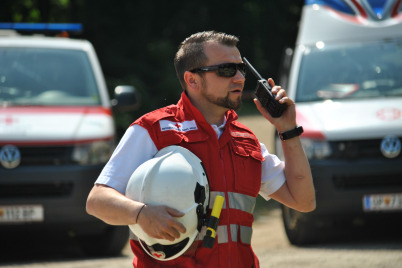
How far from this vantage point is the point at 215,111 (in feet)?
12.0

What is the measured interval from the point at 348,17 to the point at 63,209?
3.93 m

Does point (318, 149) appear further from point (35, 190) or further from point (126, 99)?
point (35, 190)

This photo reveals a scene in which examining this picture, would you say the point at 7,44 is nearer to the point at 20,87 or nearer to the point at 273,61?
the point at 20,87

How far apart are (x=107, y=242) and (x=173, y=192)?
5129mm

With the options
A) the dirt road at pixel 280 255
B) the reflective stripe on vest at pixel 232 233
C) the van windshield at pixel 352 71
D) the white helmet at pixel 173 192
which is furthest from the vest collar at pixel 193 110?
the van windshield at pixel 352 71

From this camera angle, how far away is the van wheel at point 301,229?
8.20 metres

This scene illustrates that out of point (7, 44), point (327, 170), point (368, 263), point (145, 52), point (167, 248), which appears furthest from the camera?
point (145, 52)

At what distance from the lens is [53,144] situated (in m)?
7.59

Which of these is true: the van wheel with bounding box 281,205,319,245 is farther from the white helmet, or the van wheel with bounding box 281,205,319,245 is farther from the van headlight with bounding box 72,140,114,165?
the white helmet

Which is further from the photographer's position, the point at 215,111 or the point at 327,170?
the point at 327,170

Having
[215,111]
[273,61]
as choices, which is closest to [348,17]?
[215,111]

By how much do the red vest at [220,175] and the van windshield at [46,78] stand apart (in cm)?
492

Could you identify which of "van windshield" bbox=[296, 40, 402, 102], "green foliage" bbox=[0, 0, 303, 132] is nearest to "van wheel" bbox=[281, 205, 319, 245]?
"van windshield" bbox=[296, 40, 402, 102]

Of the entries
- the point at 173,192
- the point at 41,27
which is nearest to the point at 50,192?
the point at 41,27
